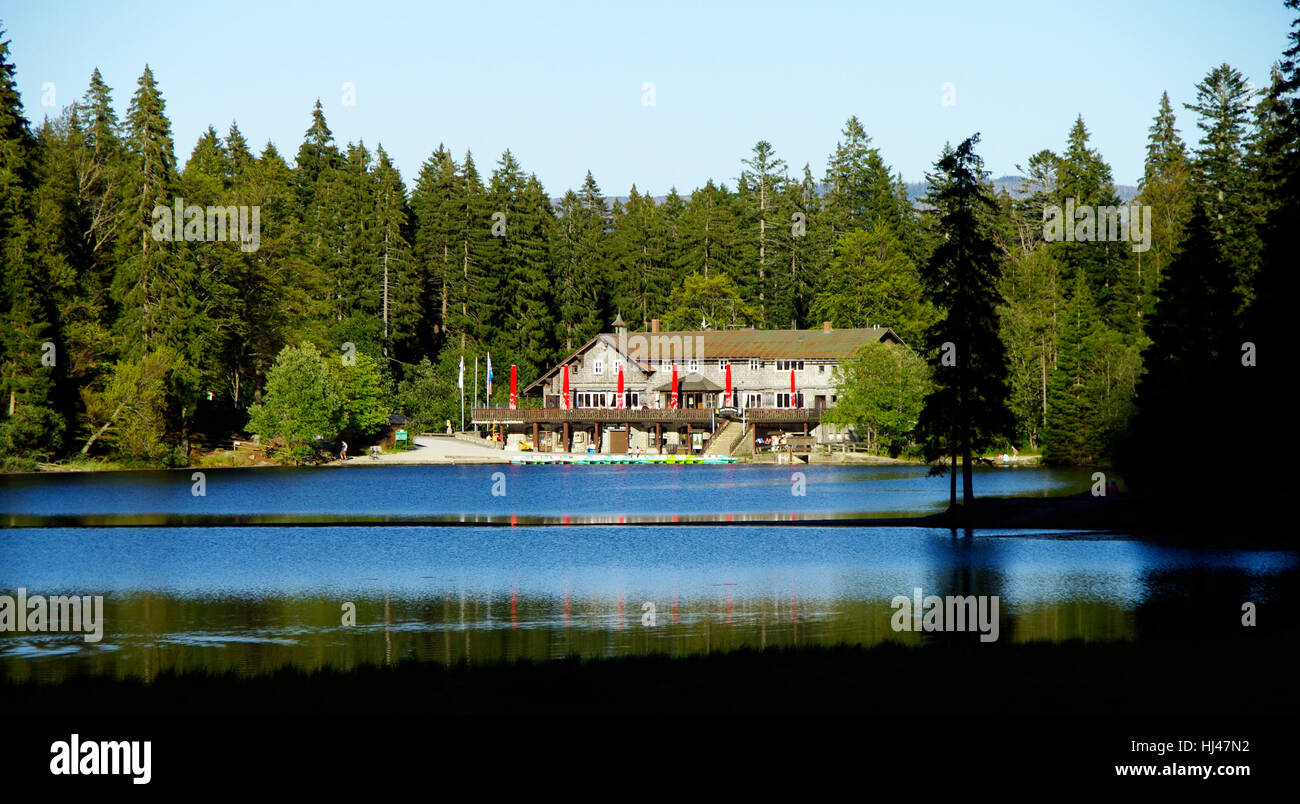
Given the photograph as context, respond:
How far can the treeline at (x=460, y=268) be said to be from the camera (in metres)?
74.8

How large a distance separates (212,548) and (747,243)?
316 feet

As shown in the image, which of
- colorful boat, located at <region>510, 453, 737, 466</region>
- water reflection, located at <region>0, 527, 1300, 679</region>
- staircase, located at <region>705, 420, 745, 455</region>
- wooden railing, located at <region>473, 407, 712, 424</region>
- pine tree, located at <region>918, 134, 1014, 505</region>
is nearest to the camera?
water reflection, located at <region>0, 527, 1300, 679</region>

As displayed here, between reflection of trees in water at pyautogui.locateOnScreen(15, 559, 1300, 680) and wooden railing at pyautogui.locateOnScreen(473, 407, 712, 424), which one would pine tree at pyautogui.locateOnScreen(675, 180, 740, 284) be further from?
reflection of trees in water at pyautogui.locateOnScreen(15, 559, 1300, 680)

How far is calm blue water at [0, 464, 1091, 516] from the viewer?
55.8m

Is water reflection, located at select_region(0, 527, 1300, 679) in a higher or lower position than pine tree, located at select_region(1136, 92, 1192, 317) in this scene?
lower

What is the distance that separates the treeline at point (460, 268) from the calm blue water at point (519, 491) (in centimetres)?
610

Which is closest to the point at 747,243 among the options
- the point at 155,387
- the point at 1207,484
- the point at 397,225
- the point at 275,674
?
the point at 397,225

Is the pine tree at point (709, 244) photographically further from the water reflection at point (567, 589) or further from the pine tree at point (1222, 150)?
the water reflection at point (567, 589)

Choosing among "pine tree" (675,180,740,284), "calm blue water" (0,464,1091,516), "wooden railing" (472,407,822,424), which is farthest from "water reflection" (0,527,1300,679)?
"pine tree" (675,180,740,284)

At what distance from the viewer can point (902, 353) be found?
302 feet

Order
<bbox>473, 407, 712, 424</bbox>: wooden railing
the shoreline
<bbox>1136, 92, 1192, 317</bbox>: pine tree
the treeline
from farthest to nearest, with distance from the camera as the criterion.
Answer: <bbox>473, 407, 712, 424</bbox>: wooden railing → <bbox>1136, 92, 1192, 317</bbox>: pine tree → the treeline → the shoreline

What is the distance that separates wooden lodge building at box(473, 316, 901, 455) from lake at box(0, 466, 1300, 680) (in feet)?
146

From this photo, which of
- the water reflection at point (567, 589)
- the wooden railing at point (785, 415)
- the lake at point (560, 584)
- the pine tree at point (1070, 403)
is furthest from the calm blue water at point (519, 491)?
the water reflection at point (567, 589)
